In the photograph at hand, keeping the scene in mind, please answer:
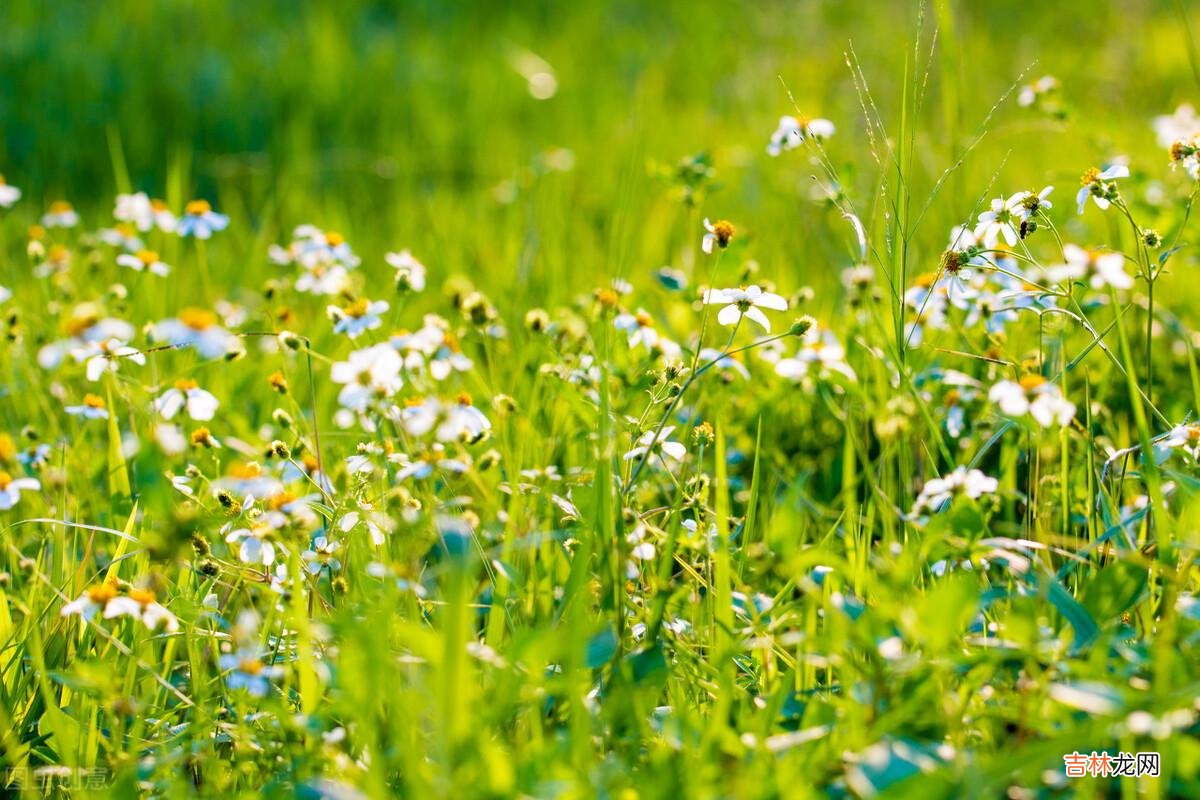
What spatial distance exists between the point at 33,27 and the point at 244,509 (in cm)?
389

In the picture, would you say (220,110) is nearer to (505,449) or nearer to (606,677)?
(505,449)

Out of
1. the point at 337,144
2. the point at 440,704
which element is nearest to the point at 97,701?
the point at 440,704

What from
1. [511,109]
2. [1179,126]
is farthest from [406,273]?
[511,109]

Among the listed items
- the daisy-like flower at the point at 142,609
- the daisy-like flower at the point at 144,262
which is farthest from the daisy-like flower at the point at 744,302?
the daisy-like flower at the point at 144,262

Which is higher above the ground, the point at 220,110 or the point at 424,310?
the point at 220,110

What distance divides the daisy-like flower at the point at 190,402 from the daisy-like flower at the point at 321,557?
0.34 meters

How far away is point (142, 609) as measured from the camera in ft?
3.86

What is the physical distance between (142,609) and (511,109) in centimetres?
331

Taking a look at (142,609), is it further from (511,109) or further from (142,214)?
(511,109)

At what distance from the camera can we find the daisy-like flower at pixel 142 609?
116 cm

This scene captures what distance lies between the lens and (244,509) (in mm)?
1377

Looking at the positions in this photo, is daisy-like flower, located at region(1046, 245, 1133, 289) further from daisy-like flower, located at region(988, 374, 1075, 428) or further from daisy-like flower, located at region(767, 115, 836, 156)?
daisy-like flower, located at region(767, 115, 836, 156)

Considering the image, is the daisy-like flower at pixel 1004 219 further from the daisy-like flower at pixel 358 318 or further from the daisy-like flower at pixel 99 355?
the daisy-like flower at pixel 99 355
